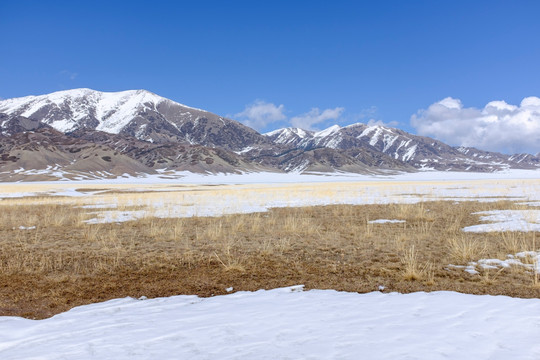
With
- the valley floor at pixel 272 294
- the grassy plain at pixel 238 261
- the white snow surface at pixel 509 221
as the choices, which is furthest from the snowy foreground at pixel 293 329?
the white snow surface at pixel 509 221

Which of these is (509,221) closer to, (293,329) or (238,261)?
(238,261)

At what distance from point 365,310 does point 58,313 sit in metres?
5.00

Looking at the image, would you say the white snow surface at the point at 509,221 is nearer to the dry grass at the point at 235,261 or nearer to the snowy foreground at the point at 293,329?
the dry grass at the point at 235,261

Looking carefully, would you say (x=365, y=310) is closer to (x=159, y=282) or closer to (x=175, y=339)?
(x=175, y=339)

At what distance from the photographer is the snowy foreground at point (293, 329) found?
3.87 m

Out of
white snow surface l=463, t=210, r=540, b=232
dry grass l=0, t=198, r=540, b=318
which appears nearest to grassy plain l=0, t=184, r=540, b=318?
dry grass l=0, t=198, r=540, b=318

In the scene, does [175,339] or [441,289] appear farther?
[441,289]

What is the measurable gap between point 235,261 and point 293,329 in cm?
432

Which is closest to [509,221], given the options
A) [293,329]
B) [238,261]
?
[238,261]

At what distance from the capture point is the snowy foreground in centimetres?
387

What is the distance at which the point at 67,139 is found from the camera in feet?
648

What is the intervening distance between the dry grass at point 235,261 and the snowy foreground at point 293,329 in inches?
36.3

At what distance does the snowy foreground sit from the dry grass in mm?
922

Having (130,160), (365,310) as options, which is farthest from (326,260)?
(130,160)
